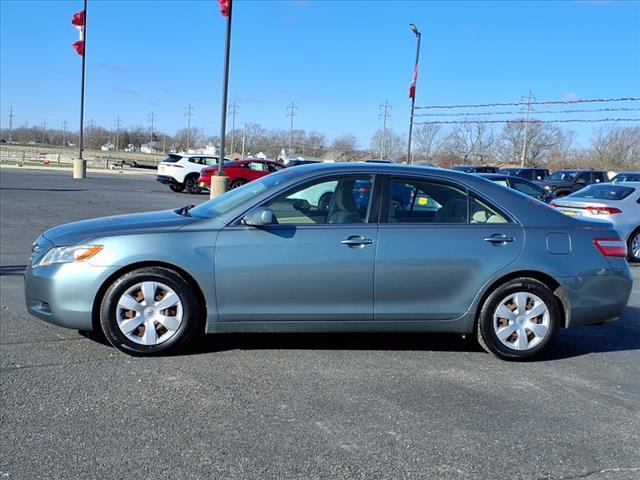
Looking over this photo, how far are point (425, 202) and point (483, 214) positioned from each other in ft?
1.65

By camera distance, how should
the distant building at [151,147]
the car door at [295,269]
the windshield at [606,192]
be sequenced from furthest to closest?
the distant building at [151,147] → the windshield at [606,192] → the car door at [295,269]

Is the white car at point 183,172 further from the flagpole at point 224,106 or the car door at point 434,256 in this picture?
the car door at point 434,256

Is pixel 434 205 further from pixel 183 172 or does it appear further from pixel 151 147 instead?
pixel 151 147

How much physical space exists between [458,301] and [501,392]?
852mm

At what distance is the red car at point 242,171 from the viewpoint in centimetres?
2336

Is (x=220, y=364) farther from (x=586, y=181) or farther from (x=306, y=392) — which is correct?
(x=586, y=181)

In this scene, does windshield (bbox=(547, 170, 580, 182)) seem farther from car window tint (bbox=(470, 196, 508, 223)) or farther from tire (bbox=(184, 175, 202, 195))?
car window tint (bbox=(470, 196, 508, 223))

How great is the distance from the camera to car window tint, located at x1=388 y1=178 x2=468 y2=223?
5.08m

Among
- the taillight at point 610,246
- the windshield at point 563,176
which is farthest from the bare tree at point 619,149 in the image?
the taillight at point 610,246

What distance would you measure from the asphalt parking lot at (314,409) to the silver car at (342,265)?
0.31 m

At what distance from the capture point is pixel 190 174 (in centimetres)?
2589

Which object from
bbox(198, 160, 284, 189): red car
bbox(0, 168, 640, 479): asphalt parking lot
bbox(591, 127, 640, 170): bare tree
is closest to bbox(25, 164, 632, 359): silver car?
bbox(0, 168, 640, 479): asphalt parking lot

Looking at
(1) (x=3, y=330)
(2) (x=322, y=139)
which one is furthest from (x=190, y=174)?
(2) (x=322, y=139)

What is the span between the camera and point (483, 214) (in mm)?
5176
